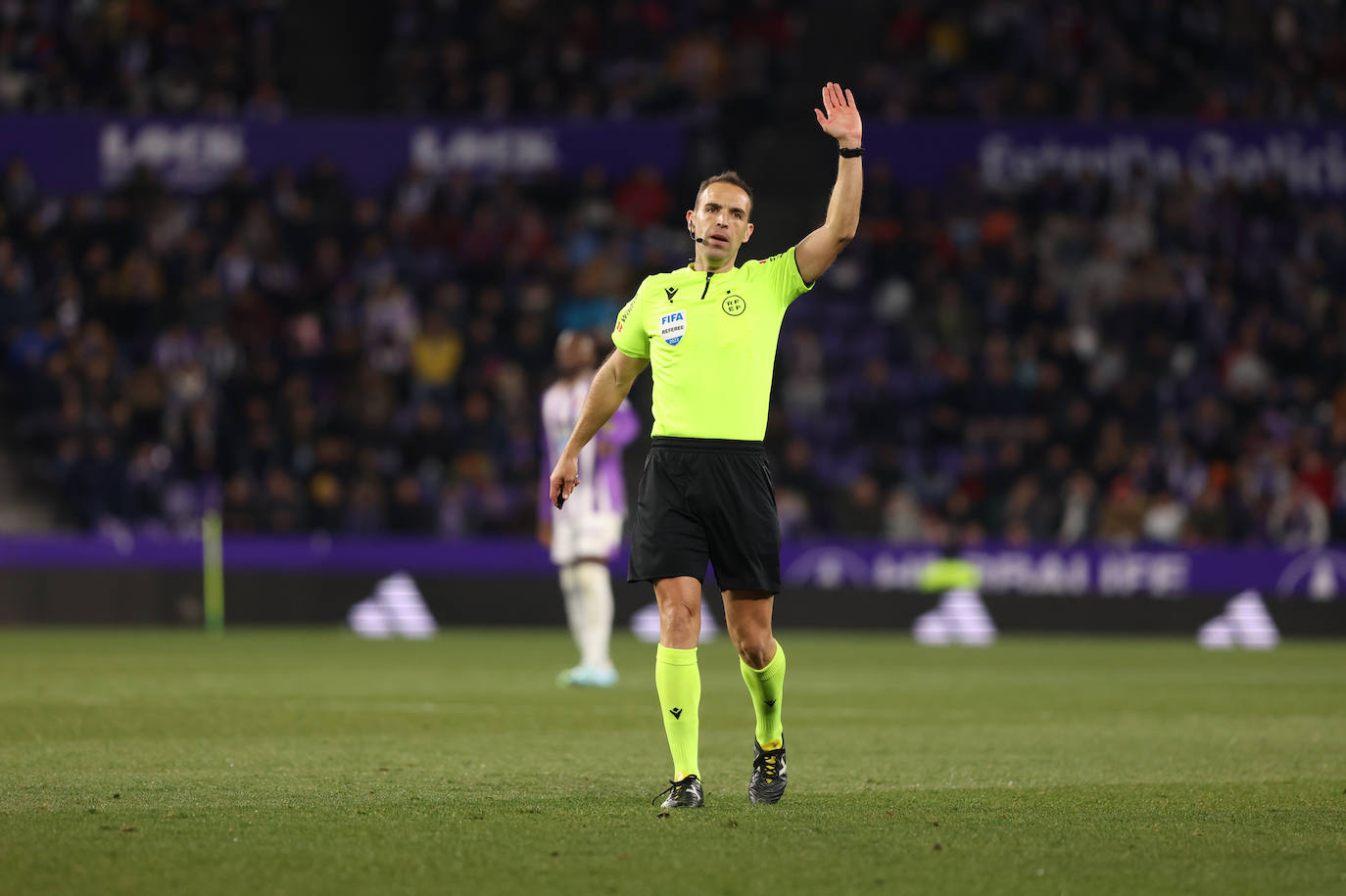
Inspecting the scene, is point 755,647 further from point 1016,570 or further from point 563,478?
point 1016,570

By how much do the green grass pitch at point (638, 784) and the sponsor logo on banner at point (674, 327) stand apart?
71.2 inches

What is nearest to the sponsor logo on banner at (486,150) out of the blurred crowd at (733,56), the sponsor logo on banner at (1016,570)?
the blurred crowd at (733,56)

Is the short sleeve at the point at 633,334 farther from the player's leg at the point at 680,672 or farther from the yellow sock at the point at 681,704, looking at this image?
the yellow sock at the point at 681,704

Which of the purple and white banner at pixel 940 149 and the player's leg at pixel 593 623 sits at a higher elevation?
the purple and white banner at pixel 940 149

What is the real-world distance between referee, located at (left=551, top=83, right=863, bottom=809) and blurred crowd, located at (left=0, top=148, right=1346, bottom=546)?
1398cm

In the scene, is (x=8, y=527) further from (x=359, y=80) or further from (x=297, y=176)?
(x=359, y=80)

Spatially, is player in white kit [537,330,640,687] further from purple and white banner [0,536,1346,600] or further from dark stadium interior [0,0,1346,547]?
dark stadium interior [0,0,1346,547]

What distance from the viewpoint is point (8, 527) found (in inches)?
857

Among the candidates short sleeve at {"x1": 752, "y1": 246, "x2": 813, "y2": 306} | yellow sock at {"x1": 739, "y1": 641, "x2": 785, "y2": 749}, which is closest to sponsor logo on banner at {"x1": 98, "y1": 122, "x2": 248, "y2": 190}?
short sleeve at {"x1": 752, "y1": 246, "x2": 813, "y2": 306}

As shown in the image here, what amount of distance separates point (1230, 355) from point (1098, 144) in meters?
3.64

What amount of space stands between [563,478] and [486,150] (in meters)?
18.9

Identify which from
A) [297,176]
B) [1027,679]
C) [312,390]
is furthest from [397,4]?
[1027,679]

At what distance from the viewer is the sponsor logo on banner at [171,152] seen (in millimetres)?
24688

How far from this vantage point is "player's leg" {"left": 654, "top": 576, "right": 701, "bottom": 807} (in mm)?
6988
